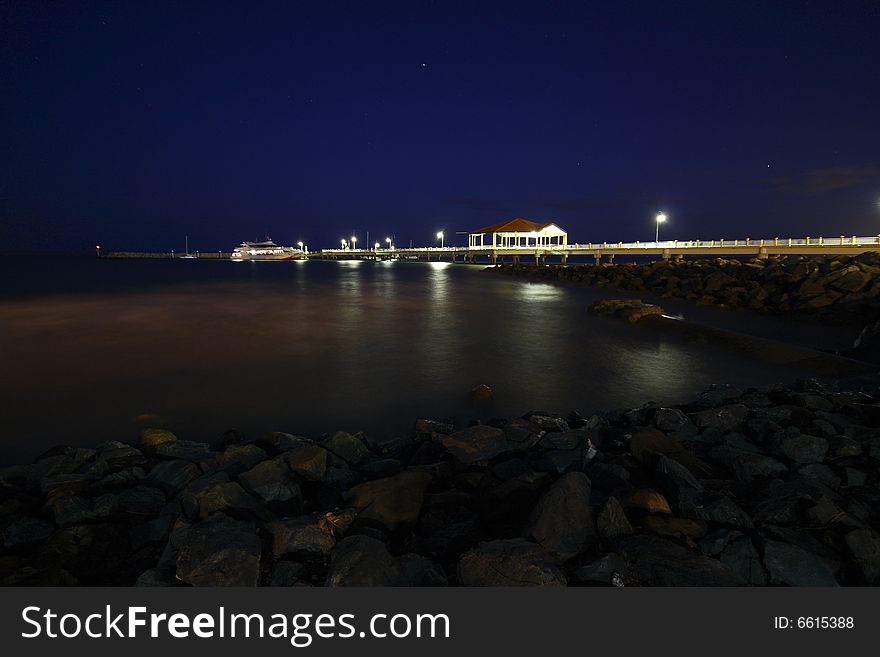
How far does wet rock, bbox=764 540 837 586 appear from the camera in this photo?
9.35 feet

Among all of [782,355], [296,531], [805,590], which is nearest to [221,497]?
[296,531]

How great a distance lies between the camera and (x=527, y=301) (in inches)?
1041

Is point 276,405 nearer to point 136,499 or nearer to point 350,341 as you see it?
point 136,499

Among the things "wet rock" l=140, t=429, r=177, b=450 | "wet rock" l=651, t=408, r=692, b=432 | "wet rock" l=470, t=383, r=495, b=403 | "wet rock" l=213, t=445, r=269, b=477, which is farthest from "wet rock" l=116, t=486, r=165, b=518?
"wet rock" l=651, t=408, r=692, b=432

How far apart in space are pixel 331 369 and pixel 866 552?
9536mm

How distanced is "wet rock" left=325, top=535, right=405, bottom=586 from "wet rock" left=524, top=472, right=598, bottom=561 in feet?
3.17

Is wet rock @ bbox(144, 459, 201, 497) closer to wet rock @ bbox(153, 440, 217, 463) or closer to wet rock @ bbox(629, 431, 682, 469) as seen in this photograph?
wet rock @ bbox(153, 440, 217, 463)

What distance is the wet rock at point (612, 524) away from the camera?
9.98ft

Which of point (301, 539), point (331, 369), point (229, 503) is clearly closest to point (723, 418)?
point (301, 539)

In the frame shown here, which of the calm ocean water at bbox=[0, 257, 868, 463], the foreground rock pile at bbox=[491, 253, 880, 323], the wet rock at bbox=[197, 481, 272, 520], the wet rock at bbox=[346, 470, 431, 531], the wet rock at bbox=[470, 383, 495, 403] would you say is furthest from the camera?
the foreground rock pile at bbox=[491, 253, 880, 323]

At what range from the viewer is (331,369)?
10758mm

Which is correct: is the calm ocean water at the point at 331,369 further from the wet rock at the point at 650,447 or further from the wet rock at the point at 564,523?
the wet rock at the point at 564,523

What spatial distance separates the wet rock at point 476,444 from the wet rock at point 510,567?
1.90 m

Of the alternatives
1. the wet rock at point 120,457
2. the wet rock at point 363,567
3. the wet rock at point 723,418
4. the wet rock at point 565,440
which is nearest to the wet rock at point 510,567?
the wet rock at point 363,567
